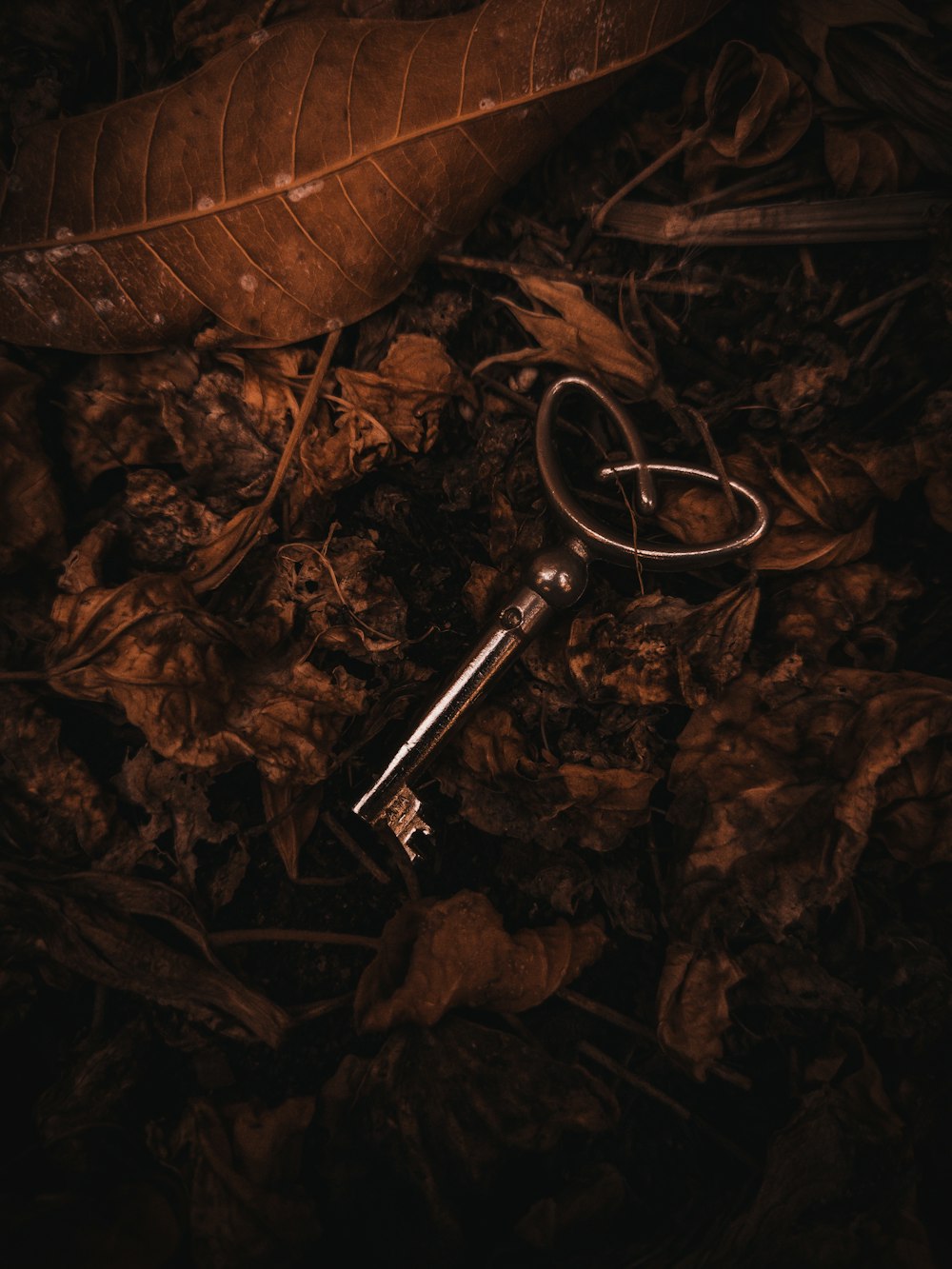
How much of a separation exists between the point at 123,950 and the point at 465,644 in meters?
0.98

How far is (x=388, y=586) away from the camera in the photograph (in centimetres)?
138

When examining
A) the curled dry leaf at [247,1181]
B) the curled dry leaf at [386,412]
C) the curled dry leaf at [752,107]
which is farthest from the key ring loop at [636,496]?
the curled dry leaf at [247,1181]

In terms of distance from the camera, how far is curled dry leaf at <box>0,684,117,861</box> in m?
1.34

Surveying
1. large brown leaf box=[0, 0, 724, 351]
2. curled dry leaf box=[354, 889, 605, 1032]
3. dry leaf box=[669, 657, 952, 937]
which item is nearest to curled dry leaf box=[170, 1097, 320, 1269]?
curled dry leaf box=[354, 889, 605, 1032]

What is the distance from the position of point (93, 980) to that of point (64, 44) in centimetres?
194

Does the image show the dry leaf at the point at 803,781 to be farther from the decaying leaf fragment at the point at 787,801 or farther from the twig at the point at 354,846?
the twig at the point at 354,846

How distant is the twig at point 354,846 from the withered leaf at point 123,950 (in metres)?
0.33

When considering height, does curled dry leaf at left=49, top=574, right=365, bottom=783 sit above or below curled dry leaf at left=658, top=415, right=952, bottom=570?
below

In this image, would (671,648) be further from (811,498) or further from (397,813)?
(397,813)

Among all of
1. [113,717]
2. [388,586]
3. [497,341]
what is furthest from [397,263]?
[113,717]

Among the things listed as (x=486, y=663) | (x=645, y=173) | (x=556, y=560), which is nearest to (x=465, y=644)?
(x=486, y=663)

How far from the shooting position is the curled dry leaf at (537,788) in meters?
1.35

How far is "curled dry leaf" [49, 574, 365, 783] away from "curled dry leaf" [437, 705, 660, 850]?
0.28m

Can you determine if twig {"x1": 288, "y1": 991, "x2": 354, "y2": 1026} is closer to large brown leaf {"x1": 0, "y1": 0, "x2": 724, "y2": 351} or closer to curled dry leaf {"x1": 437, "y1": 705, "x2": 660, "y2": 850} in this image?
curled dry leaf {"x1": 437, "y1": 705, "x2": 660, "y2": 850}
